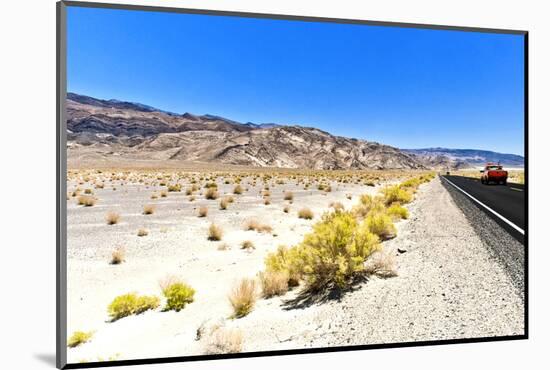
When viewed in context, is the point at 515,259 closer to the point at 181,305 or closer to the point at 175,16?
the point at 181,305

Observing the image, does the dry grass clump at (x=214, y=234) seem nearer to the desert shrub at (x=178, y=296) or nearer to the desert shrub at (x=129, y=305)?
the desert shrub at (x=178, y=296)

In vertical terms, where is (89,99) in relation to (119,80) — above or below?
below

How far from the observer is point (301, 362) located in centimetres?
345

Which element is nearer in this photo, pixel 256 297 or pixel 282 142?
pixel 256 297

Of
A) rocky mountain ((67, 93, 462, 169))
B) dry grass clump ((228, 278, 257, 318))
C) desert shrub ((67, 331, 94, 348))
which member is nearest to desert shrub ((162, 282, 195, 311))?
dry grass clump ((228, 278, 257, 318))

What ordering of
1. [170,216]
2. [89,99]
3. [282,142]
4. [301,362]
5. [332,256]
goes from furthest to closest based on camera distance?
[282,142], [170,216], [89,99], [332,256], [301,362]

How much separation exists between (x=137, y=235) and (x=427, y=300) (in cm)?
576

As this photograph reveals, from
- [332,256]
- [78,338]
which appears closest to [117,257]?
[78,338]

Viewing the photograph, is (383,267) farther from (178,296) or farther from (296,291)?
(178,296)

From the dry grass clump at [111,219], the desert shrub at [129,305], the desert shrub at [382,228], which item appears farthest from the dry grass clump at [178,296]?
the dry grass clump at [111,219]

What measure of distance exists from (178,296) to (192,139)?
971cm

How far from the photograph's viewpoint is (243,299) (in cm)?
401

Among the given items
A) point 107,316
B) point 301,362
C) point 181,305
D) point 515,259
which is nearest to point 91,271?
point 107,316

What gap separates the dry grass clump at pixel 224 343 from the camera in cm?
352
